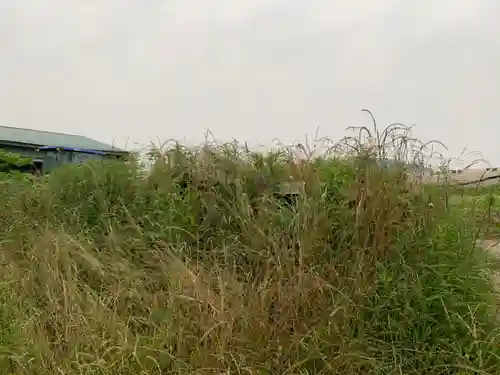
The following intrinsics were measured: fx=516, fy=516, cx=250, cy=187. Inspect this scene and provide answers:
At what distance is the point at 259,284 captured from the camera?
306cm

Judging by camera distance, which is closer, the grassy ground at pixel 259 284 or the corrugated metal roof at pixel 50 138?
the grassy ground at pixel 259 284

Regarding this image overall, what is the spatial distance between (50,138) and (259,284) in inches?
408

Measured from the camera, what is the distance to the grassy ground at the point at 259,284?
2703mm

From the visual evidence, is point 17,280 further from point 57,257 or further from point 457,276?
point 457,276

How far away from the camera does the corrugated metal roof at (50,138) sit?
10945 mm

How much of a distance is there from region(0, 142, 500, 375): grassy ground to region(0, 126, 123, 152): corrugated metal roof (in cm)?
747

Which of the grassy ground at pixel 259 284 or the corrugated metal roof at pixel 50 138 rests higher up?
the corrugated metal roof at pixel 50 138

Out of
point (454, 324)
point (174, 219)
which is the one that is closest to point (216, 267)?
point (174, 219)

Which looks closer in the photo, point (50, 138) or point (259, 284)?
point (259, 284)

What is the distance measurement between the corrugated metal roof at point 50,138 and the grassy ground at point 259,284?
24.5 feet

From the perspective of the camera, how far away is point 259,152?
4.24 meters

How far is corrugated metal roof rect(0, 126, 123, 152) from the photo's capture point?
10.9 meters

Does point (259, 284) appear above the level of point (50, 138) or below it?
below

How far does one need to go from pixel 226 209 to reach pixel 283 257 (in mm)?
853
